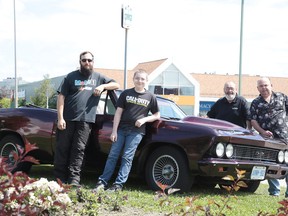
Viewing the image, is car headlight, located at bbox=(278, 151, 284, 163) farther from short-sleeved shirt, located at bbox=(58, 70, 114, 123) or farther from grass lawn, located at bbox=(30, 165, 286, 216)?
short-sleeved shirt, located at bbox=(58, 70, 114, 123)

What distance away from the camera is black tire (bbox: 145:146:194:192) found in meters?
6.17

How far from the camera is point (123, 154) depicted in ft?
20.7

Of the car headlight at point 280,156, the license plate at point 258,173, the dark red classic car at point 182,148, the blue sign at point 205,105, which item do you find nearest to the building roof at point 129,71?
the blue sign at point 205,105

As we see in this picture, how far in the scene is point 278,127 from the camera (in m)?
7.29

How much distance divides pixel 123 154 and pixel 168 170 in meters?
0.62

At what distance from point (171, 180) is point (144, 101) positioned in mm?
1096

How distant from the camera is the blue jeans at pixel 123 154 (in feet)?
20.3

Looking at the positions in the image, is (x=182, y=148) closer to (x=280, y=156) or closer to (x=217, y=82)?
(x=280, y=156)

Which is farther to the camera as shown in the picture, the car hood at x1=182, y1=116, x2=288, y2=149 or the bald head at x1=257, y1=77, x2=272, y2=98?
the bald head at x1=257, y1=77, x2=272, y2=98

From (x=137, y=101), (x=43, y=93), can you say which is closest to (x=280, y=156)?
(x=137, y=101)

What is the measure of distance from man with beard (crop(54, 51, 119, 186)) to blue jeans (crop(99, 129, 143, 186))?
0.40m

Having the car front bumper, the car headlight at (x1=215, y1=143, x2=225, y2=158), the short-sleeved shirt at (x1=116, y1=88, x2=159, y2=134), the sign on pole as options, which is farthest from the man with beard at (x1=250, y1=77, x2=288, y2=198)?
the sign on pole

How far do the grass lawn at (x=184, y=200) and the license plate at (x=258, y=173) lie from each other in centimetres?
30

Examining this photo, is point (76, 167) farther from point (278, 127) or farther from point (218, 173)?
point (278, 127)
